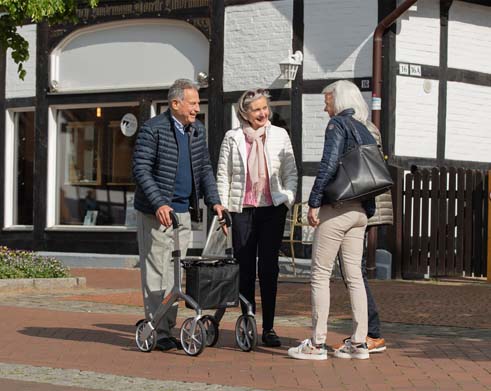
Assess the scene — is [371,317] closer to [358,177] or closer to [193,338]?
[358,177]

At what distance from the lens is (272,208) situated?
8500mm

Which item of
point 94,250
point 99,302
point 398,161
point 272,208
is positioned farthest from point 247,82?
point 272,208

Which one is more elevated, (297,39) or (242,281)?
(297,39)

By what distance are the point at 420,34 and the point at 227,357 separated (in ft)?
29.4

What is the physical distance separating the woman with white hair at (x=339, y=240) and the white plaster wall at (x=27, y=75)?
12.1 meters

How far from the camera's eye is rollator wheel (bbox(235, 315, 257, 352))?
8.16m

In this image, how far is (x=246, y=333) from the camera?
8195 millimetres

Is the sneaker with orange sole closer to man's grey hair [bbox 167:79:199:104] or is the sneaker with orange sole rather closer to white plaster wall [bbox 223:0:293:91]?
man's grey hair [bbox 167:79:199:104]

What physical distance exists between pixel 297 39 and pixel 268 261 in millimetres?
8397

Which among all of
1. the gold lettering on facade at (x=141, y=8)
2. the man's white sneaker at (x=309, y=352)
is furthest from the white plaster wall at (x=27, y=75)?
the man's white sneaker at (x=309, y=352)

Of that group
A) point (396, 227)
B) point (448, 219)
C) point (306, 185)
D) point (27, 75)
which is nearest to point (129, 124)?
point (27, 75)

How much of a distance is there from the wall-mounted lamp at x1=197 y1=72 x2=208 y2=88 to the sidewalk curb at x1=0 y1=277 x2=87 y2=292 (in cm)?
454

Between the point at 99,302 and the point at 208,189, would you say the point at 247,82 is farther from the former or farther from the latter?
the point at 208,189

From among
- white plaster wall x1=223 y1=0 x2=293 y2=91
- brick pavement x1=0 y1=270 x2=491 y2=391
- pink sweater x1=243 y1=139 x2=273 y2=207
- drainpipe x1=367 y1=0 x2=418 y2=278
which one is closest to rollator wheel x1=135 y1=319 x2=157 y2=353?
brick pavement x1=0 y1=270 x2=491 y2=391
